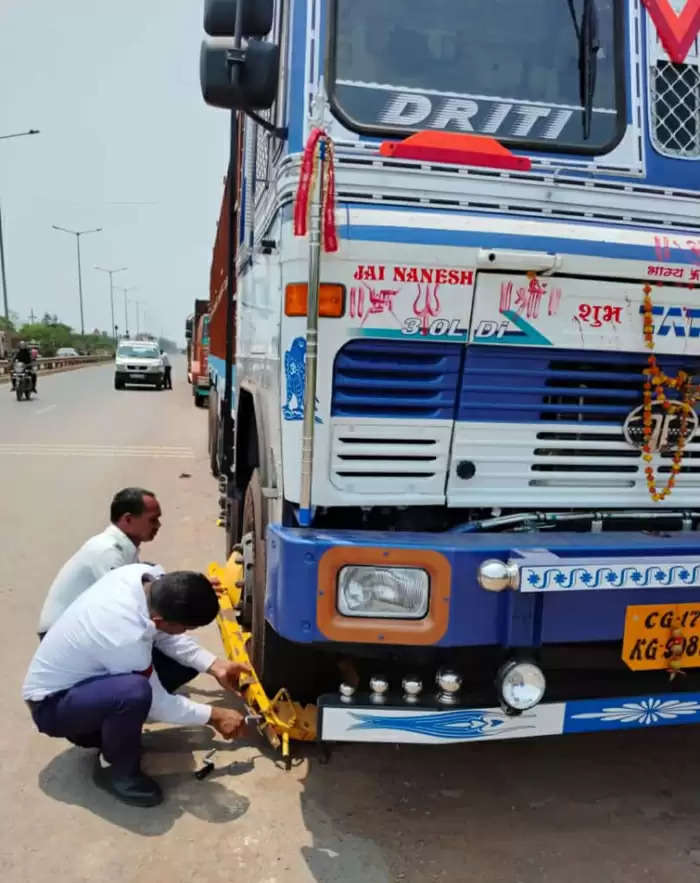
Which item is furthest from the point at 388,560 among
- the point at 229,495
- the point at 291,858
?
the point at 229,495

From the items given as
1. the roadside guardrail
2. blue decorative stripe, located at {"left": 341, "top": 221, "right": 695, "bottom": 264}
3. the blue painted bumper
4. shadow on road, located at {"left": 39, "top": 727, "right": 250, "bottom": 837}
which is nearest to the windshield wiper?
blue decorative stripe, located at {"left": 341, "top": 221, "right": 695, "bottom": 264}

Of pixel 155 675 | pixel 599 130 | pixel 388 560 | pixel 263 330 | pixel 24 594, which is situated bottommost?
pixel 24 594

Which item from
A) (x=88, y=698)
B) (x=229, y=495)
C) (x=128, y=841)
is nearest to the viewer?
(x=128, y=841)

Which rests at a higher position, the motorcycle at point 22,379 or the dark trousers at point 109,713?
the dark trousers at point 109,713

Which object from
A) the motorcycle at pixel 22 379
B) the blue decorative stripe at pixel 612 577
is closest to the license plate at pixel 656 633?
the blue decorative stripe at pixel 612 577

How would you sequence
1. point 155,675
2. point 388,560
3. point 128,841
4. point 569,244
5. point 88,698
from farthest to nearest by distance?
point 155,675 < point 88,698 < point 128,841 < point 569,244 < point 388,560

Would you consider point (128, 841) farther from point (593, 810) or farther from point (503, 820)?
point (593, 810)

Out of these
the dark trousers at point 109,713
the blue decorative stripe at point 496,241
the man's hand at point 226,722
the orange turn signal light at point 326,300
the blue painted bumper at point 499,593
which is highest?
the blue decorative stripe at point 496,241

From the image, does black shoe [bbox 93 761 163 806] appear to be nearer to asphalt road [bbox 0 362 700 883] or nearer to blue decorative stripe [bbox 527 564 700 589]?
asphalt road [bbox 0 362 700 883]

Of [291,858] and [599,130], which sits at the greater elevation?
[599,130]

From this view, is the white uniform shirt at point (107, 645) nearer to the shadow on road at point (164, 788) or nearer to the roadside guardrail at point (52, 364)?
the shadow on road at point (164, 788)

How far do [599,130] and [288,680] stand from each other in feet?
7.55

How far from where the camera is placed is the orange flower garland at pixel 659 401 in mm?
2666

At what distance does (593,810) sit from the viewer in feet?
9.72
